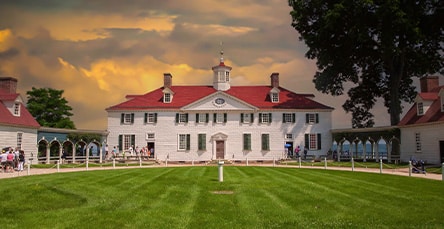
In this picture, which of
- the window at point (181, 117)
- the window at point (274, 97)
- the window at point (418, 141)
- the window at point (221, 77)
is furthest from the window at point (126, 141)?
the window at point (418, 141)

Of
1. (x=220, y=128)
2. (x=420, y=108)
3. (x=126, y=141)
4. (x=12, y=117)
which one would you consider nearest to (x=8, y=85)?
(x=12, y=117)

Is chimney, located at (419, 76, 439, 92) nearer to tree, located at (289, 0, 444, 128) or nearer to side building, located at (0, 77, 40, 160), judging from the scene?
tree, located at (289, 0, 444, 128)

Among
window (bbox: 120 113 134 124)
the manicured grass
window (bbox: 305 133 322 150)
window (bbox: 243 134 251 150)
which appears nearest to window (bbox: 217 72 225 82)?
window (bbox: 243 134 251 150)

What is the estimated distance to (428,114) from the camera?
32188 millimetres

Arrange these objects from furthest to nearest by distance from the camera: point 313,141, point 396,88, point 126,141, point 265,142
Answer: point 126,141
point 313,141
point 265,142
point 396,88

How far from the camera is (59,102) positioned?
49844mm

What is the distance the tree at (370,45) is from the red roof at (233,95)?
329 cm

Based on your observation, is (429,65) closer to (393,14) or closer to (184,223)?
(393,14)

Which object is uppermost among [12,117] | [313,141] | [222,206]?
[12,117]

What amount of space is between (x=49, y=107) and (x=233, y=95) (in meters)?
23.8

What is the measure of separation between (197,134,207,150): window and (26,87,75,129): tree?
17.6 m

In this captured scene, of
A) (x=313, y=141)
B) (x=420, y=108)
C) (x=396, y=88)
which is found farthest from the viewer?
(x=313, y=141)

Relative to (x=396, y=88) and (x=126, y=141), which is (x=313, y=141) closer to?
(x=396, y=88)

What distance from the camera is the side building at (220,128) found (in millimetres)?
42938
